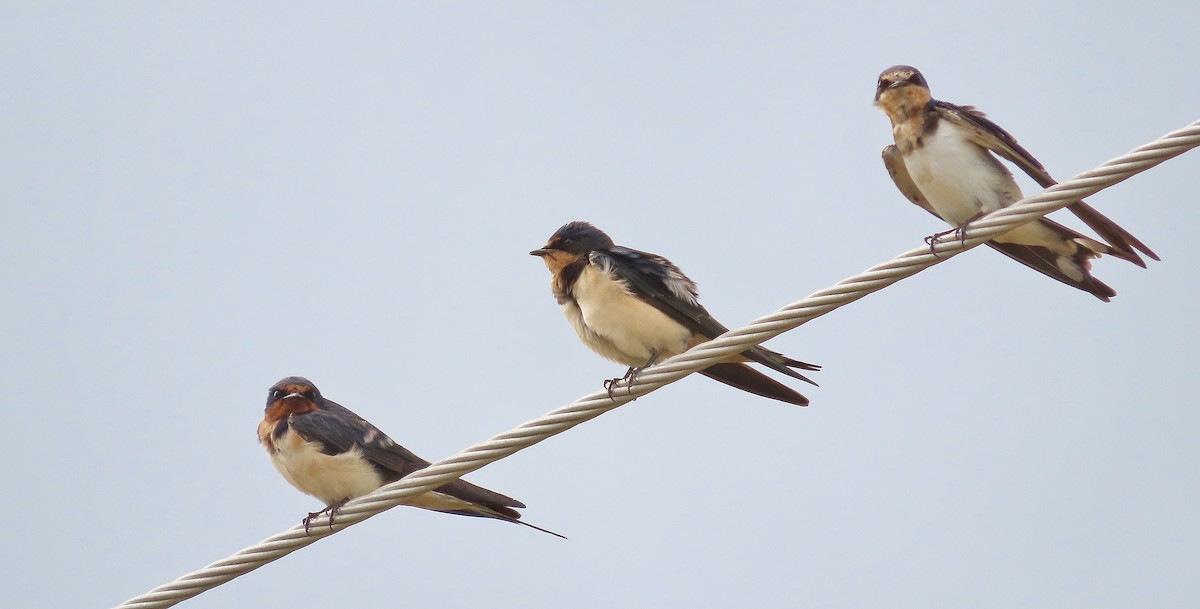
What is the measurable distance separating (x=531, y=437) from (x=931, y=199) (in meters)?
2.70

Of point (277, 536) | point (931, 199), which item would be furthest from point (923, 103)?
point (277, 536)

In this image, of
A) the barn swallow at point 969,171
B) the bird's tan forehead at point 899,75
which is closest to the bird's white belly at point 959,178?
the barn swallow at point 969,171

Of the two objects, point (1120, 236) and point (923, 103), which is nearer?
point (1120, 236)

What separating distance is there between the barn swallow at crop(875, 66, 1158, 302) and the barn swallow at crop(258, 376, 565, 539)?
251 centimetres

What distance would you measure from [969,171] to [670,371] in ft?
7.21

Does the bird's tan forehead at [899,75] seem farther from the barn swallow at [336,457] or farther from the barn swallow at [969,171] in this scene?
the barn swallow at [336,457]

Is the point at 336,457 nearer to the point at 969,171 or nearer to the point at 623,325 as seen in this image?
the point at 623,325

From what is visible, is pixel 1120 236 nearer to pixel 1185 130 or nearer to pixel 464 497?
pixel 1185 130

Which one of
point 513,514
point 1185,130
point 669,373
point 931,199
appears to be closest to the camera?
point 1185,130

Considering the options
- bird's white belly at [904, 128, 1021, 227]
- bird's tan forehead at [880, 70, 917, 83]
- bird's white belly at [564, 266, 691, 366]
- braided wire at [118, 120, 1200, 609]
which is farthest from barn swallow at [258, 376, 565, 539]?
bird's tan forehead at [880, 70, 917, 83]

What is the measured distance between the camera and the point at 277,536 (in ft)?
16.5

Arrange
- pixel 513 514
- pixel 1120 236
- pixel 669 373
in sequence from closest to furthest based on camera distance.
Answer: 1. pixel 669 373
2. pixel 1120 236
3. pixel 513 514

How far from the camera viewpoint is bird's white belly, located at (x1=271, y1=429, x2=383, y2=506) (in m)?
6.58

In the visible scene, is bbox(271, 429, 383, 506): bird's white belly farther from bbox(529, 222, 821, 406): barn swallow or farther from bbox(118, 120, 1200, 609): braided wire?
bbox(118, 120, 1200, 609): braided wire
